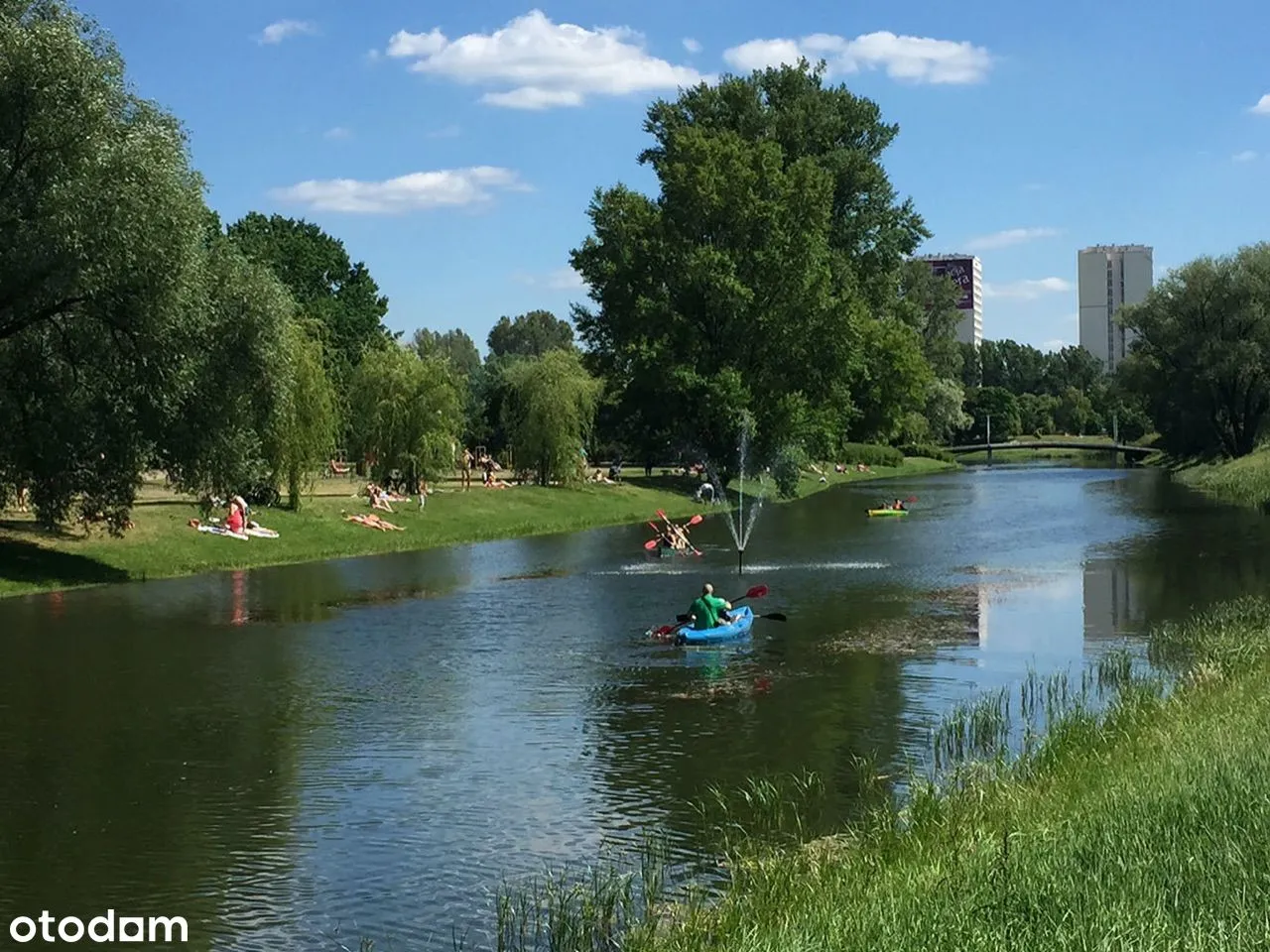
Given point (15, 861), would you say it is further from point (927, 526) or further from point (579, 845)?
point (927, 526)

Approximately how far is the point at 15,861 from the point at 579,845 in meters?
5.45

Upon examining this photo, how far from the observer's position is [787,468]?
7706 centimetres

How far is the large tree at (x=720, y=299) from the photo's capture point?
70.8 metres

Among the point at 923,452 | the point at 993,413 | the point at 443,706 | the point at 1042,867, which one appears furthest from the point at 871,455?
the point at 1042,867

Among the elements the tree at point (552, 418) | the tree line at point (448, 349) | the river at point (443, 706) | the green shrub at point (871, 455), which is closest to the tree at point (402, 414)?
the tree line at point (448, 349)

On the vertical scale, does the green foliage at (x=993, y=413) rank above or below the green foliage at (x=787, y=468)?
above

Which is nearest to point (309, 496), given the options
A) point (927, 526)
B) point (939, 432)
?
point (927, 526)

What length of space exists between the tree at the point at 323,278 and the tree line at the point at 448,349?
0.22 meters

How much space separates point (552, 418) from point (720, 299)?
10445 millimetres

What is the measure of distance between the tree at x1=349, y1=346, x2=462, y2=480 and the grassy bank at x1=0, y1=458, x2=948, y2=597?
Answer: 1.92 metres

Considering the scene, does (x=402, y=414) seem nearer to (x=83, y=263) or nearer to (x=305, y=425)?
(x=305, y=425)

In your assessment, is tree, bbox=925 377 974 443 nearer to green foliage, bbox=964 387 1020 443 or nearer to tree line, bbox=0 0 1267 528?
tree line, bbox=0 0 1267 528

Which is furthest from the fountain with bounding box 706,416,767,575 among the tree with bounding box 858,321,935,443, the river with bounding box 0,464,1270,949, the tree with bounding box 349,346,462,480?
the river with bounding box 0,464,1270,949

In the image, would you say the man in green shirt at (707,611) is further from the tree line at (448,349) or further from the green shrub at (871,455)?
the green shrub at (871,455)
